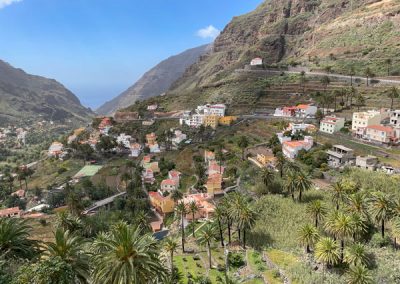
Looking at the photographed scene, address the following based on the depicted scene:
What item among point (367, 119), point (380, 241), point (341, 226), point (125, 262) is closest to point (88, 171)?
point (367, 119)

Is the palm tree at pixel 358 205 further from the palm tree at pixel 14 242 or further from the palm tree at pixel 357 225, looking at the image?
the palm tree at pixel 14 242

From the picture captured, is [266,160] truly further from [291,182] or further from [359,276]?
A: [359,276]

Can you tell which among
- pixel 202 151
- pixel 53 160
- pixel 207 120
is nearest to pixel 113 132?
pixel 53 160

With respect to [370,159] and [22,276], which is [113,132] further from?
[22,276]

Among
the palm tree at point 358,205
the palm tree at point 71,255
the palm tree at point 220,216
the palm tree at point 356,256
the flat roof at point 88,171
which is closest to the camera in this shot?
the palm tree at point 71,255

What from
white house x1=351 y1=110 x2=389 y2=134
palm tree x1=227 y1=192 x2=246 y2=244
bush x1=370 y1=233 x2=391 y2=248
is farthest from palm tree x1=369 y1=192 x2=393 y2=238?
white house x1=351 y1=110 x2=389 y2=134

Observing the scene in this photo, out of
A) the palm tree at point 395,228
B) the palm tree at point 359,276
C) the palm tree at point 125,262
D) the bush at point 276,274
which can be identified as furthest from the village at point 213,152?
the palm tree at point 125,262

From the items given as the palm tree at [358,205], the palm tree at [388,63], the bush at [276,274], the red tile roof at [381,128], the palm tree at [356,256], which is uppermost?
the palm tree at [388,63]
